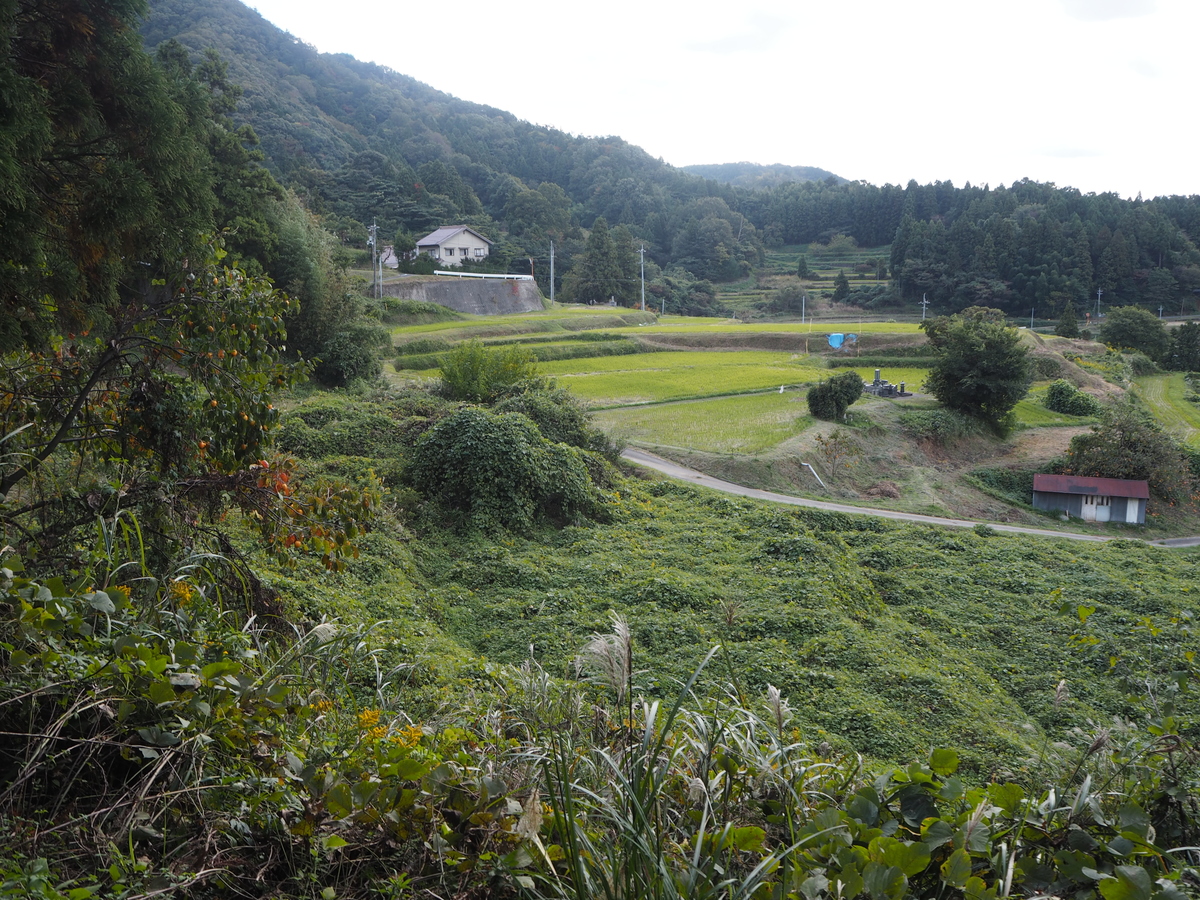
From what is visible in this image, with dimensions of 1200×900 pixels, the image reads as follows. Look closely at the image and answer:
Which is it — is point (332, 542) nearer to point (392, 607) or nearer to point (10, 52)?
point (392, 607)

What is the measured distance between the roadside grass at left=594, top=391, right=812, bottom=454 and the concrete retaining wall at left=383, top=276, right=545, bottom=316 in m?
25.4

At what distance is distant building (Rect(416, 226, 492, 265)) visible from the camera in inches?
2566

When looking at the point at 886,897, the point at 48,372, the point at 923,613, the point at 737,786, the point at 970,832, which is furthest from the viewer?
the point at 923,613

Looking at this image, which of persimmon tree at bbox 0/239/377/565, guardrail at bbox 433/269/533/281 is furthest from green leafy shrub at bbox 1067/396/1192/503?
guardrail at bbox 433/269/533/281

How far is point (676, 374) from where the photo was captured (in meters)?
38.7

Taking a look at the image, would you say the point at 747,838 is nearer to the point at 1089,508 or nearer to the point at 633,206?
the point at 1089,508

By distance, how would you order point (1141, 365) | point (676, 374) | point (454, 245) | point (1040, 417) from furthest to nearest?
point (454, 245)
point (1141, 365)
point (676, 374)
point (1040, 417)

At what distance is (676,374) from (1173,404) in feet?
89.3

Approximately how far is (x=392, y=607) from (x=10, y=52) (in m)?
6.51

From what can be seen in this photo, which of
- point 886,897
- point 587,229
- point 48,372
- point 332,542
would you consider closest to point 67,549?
point 332,542

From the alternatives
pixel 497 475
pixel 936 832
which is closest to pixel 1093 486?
pixel 497 475

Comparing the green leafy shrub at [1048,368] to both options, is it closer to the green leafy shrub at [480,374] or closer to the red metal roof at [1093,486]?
the red metal roof at [1093,486]

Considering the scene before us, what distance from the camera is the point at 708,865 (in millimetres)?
2117

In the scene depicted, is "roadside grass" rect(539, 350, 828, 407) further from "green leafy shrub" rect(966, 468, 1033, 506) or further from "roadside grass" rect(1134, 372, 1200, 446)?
"roadside grass" rect(1134, 372, 1200, 446)
